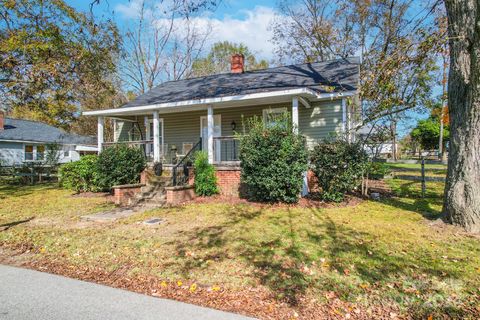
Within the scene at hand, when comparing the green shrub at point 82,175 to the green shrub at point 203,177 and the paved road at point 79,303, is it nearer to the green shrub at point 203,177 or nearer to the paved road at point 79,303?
the green shrub at point 203,177

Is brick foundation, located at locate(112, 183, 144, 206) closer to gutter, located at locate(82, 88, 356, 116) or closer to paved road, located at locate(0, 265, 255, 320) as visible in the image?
gutter, located at locate(82, 88, 356, 116)

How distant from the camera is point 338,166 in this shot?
8.61 metres

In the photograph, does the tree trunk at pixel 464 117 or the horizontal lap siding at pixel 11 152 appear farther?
the horizontal lap siding at pixel 11 152

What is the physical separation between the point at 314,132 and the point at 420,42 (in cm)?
599

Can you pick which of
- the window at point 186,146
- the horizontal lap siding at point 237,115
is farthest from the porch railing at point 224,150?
the window at point 186,146

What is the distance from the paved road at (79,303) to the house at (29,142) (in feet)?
74.9

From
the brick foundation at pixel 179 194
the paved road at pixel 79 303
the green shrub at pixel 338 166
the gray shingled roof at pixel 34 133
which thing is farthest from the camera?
the gray shingled roof at pixel 34 133

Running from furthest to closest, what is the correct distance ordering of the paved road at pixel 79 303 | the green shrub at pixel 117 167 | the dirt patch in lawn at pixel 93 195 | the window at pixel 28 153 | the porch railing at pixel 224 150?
the window at pixel 28 153 → the porch railing at pixel 224 150 → the dirt patch in lawn at pixel 93 195 → the green shrub at pixel 117 167 → the paved road at pixel 79 303

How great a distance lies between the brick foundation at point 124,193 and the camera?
984 cm

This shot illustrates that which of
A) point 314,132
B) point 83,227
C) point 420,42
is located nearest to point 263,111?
point 314,132

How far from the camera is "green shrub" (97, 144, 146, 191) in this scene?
11016 mm

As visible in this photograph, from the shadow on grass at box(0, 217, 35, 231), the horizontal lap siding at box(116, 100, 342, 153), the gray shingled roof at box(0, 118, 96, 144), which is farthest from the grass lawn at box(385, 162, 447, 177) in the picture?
the gray shingled roof at box(0, 118, 96, 144)

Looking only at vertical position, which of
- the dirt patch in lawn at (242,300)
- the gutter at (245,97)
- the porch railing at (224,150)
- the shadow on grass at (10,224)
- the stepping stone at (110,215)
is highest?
the gutter at (245,97)

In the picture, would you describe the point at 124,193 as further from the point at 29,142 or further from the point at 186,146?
the point at 29,142
